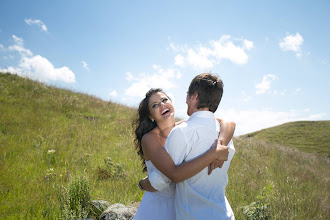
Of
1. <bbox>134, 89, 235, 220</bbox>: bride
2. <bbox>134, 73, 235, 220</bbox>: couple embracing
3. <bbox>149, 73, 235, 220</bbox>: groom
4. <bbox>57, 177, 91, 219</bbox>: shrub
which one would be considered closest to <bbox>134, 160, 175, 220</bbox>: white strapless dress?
<bbox>134, 89, 235, 220</bbox>: bride

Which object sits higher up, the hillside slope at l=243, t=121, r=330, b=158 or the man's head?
the man's head

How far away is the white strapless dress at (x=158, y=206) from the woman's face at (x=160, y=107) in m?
0.60

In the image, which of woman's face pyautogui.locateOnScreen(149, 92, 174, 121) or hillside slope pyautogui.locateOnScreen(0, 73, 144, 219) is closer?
woman's face pyautogui.locateOnScreen(149, 92, 174, 121)

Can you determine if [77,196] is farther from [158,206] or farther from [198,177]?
[198,177]

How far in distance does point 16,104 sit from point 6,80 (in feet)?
15.5

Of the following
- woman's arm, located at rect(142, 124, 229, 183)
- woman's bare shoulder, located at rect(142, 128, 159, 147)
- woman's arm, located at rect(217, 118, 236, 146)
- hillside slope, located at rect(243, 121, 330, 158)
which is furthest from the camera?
hillside slope, located at rect(243, 121, 330, 158)

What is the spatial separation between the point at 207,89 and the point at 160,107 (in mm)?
768

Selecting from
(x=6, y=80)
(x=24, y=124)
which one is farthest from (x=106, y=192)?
(x=6, y=80)

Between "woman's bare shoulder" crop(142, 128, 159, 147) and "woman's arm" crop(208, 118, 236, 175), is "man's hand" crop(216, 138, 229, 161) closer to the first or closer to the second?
"woman's arm" crop(208, 118, 236, 175)

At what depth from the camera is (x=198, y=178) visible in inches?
80.0

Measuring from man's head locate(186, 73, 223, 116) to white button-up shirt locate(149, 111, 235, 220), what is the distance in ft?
0.35

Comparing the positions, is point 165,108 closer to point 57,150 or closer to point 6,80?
point 57,150

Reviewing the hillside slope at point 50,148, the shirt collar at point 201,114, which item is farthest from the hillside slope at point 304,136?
the shirt collar at point 201,114

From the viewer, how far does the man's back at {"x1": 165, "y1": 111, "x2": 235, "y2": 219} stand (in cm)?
194
